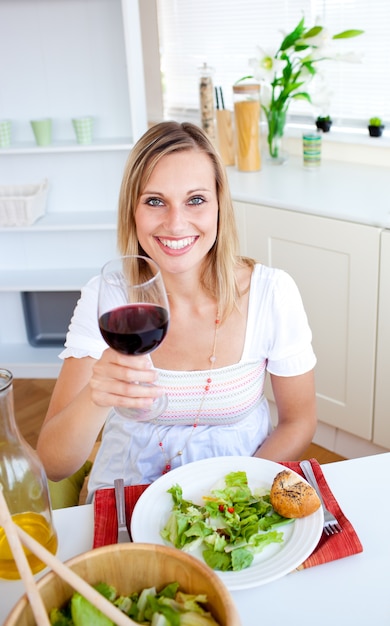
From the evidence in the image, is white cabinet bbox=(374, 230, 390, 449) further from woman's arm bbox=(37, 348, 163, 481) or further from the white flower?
woman's arm bbox=(37, 348, 163, 481)

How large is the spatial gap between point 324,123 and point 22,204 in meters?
1.25

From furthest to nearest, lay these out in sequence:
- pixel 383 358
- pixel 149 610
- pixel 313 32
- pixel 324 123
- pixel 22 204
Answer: pixel 22 204
pixel 324 123
pixel 313 32
pixel 383 358
pixel 149 610

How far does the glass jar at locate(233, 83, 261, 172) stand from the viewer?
2.71 metres

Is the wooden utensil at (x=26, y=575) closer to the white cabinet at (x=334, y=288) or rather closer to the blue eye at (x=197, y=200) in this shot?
the blue eye at (x=197, y=200)

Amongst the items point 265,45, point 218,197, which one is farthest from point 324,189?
point 218,197

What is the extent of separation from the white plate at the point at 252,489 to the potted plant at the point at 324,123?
1.98 metres

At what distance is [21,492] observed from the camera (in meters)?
1.00

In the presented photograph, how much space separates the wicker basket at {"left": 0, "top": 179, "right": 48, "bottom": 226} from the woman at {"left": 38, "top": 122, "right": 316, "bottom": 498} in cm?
154

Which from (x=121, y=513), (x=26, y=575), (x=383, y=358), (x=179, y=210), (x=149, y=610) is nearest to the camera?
(x=26, y=575)

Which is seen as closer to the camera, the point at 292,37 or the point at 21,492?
the point at 21,492

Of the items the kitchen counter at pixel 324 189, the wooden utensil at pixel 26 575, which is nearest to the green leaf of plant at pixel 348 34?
the kitchen counter at pixel 324 189

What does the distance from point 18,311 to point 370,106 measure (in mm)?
1786

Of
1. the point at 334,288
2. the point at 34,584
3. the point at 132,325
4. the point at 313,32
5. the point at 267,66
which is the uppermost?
the point at 313,32

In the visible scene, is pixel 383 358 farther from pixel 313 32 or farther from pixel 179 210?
pixel 313 32
